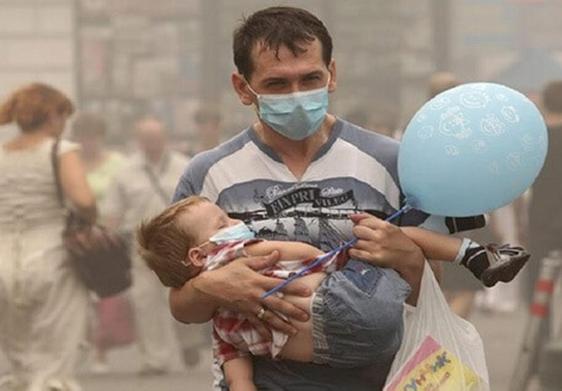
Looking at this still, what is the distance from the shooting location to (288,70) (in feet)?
14.1

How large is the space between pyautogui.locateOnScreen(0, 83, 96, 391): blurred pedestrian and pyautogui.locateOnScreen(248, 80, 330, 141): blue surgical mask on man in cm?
488

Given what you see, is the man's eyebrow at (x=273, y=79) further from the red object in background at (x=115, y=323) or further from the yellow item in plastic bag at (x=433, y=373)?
the red object in background at (x=115, y=323)

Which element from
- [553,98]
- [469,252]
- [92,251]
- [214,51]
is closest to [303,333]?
[469,252]

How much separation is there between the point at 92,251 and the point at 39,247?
428 millimetres

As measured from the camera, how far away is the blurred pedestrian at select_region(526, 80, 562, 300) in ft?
35.2

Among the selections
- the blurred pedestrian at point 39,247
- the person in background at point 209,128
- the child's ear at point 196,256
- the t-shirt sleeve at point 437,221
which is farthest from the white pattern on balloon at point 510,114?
the person in background at point 209,128

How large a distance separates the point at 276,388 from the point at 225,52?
30.5 feet

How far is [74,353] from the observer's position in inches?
383

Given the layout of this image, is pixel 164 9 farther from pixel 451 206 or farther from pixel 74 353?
pixel 451 206

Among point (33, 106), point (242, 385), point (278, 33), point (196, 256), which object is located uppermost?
point (278, 33)

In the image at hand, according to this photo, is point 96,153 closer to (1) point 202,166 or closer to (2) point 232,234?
(1) point 202,166

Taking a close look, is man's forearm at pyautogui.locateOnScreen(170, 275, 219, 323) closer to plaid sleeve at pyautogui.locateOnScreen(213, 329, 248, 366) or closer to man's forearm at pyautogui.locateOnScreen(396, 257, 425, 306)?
plaid sleeve at pyautogui.locateOnScreen(213, 329, 248, 366)

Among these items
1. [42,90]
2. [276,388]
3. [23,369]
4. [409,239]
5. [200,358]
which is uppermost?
[409,239]

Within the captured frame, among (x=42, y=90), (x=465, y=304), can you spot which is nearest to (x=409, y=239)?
(x=42, y=90)
